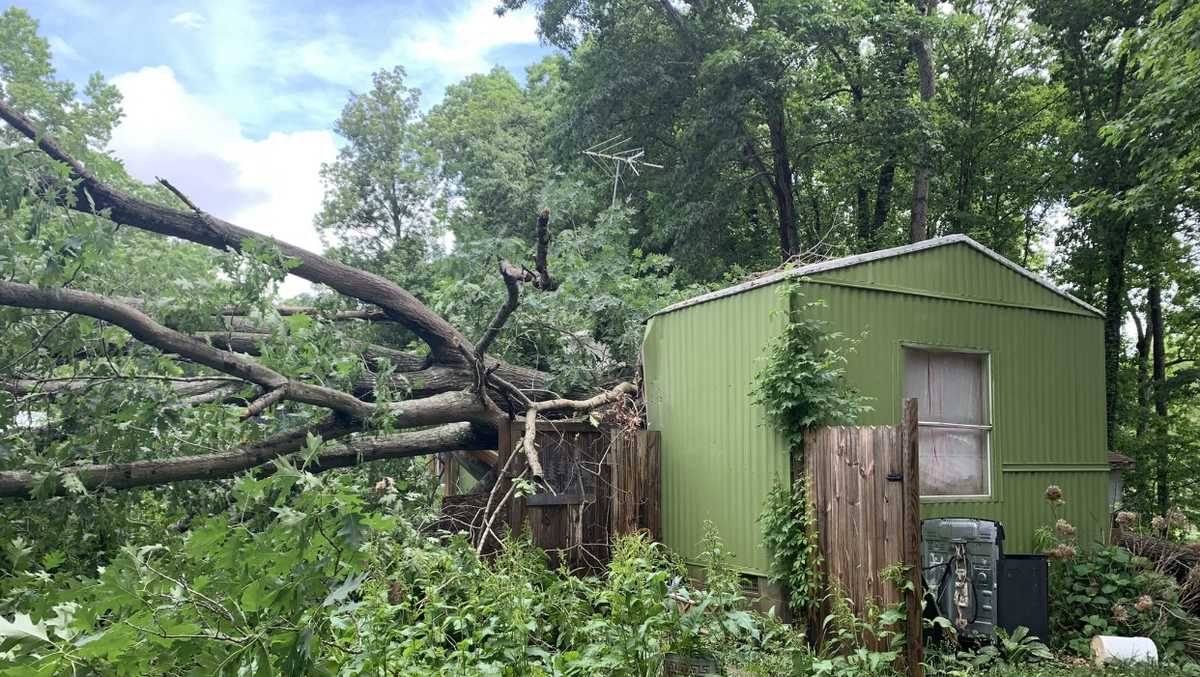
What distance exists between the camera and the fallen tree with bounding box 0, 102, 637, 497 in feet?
18.0

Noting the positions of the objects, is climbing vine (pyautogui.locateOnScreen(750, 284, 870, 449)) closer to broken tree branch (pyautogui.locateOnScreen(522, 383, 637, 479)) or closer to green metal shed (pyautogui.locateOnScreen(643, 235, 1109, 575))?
green metal shed (pyautogui.locateOnScreen(643, 235, 1109, 575))

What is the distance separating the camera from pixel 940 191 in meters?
17.2

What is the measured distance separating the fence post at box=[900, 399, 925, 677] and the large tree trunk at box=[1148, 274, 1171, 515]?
11.7 meters

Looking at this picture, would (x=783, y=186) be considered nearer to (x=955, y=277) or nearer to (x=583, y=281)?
(x=583, y=281)

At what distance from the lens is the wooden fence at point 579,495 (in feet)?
24.1

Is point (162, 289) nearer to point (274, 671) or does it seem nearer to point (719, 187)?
point (274, 671)

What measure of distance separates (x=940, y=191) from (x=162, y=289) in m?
15.2

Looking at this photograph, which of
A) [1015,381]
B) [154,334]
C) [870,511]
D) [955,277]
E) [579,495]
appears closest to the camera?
[870,511]

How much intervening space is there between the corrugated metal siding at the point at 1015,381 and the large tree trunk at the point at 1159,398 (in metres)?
Answer: 7.89

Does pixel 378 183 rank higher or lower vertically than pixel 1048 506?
higher

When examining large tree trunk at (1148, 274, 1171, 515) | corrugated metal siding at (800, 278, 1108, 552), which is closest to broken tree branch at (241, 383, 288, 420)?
corrugated metal siding at (800, 278, 1108, 552)

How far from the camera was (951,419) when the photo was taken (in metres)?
7.07

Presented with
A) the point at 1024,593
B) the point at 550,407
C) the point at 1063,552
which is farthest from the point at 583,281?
the point at 1024,593

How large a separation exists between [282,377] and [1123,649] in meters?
6.27
